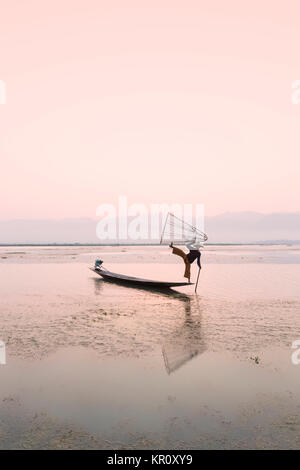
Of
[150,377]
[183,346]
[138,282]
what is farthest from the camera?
[138,282]

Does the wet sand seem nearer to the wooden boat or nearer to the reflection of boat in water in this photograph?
the reflection of boat in water

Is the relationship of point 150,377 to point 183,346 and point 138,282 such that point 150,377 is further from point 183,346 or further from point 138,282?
point 138,282

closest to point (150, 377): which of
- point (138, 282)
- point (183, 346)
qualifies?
point (183, 346)

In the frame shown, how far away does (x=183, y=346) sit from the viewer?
13398mm

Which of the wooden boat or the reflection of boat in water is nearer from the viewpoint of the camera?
the reflection of boat in water

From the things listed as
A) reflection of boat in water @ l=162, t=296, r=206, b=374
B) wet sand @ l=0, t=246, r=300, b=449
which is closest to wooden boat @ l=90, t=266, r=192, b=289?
wet sand @ l=0, t=246, r=300, b=449

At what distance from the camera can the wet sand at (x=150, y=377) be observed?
7.14m

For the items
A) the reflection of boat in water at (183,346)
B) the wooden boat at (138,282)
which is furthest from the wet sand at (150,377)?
the wooden boat at (138,282)

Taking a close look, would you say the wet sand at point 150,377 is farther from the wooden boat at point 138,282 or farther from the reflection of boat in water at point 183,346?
the wooden boat at point 138,282

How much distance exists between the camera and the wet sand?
714 cm

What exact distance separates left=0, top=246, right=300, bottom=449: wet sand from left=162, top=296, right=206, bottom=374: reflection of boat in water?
5 centimetres

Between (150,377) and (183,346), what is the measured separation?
11.5 ft
